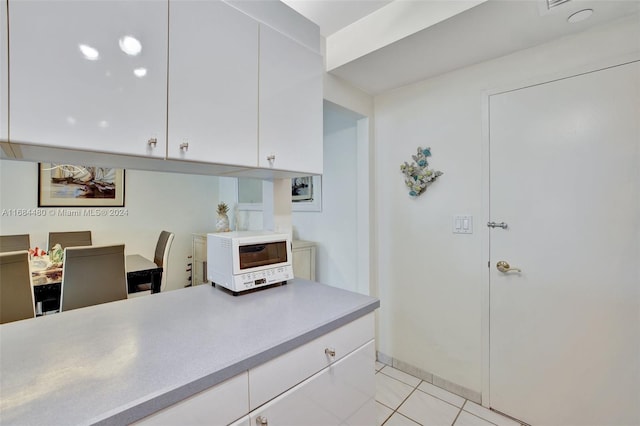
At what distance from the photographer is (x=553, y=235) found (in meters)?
1.60

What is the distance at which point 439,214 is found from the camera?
6.63 feet

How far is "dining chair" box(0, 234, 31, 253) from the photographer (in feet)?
8.73

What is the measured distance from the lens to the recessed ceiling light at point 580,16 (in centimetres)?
133

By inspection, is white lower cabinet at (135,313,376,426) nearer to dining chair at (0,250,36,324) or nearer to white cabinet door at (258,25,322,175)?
white cabinet door at (258,25,322,175)

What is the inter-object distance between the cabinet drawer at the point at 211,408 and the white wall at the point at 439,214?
1602mm

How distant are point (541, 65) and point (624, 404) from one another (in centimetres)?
179

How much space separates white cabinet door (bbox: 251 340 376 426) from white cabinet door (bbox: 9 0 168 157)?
94 centimetres

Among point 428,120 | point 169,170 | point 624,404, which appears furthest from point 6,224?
point 624,404

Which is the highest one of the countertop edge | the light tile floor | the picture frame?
the picture frame

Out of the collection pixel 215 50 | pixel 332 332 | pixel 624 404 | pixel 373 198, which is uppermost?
pixel 215 50

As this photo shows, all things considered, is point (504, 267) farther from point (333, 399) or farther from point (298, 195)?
point (298, 195)

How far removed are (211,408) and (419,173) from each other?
1843mm

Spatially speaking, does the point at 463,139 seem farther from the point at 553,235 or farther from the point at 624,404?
the point at 624,404

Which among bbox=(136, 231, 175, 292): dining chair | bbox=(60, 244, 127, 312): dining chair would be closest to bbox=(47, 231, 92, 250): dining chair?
bbox=(136, 231, 175, 292): dining chair
